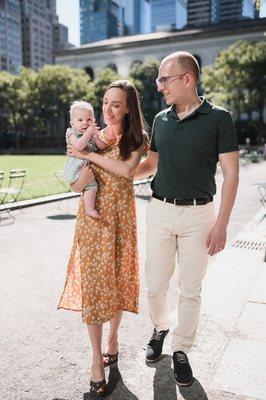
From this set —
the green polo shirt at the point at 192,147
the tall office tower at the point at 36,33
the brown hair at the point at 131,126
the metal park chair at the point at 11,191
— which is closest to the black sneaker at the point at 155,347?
the green polo shirt at the point at 192,147

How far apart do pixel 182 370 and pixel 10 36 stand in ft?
533

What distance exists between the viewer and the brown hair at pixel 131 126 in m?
3.03

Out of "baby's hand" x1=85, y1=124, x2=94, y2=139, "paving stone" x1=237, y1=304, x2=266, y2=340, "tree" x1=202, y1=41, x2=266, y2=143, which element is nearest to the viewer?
"baby's hand" x1=85, y1=124, x2=94, y2=139

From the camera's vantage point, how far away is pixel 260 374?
324cm

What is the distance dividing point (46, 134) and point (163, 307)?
2495 inches

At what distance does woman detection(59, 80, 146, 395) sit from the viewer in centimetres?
301

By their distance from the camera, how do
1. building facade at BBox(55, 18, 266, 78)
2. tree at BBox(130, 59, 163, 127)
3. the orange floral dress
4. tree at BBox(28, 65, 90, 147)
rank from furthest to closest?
building facade at BBox(55, 18, 266, 78)
tree at BBox(130, 59, 163, 127)
tree at BBox(28, 65, 90, 147)
the orange floral dress

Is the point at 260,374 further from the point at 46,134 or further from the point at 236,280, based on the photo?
the point at 46,134

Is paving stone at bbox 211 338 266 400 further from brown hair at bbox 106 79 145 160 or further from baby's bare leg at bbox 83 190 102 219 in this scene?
brown hair at bbox 106 79 145 160

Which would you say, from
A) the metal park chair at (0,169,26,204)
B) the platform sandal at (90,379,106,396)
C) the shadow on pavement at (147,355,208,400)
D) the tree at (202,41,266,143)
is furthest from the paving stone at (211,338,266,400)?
the tree at (202,41,266,143)

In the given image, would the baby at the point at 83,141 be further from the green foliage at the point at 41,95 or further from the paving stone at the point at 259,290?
the green foliage at the point at 41,95

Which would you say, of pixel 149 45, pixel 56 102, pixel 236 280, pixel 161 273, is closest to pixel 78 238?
pixel 161 273

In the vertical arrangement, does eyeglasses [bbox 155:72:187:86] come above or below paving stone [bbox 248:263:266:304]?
above

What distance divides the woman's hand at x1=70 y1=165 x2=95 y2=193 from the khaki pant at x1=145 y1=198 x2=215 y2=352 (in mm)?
616
